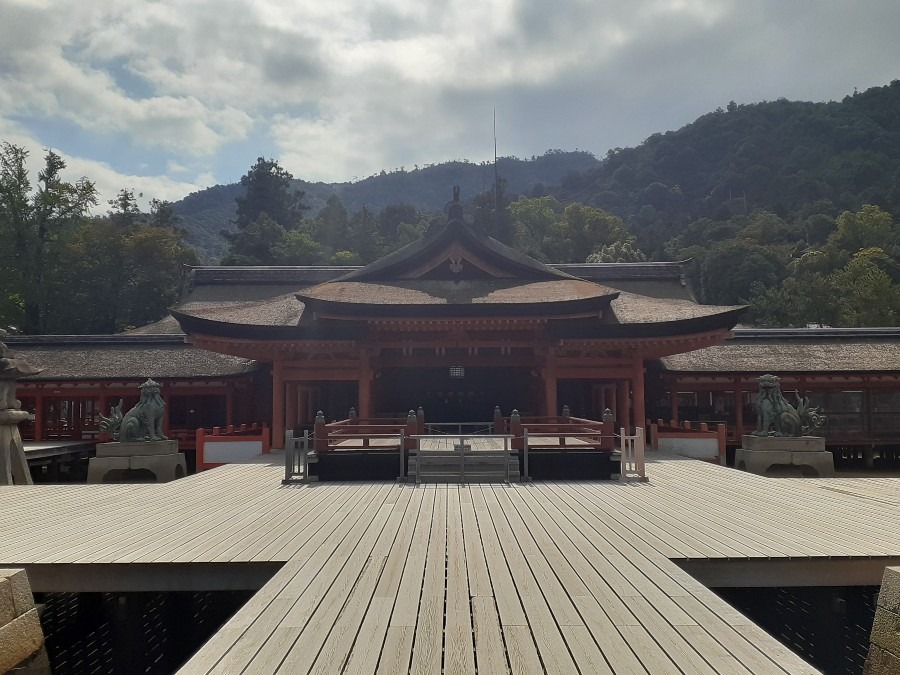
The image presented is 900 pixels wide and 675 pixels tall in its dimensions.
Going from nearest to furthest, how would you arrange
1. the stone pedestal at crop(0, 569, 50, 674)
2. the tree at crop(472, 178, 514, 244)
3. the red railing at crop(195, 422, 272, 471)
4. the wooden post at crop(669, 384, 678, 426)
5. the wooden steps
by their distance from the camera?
1. the stone pedestal at crop(0, 569, 50, 674)
2. the wooden steps
3. the red railing at crop(195, 422, 272, 471)
4. the wooden post at crop(669, 384, 678, 426)
5. the tree at crop(472, 178, 514, 244)

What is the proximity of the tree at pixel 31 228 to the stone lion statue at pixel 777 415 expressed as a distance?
1823 inches

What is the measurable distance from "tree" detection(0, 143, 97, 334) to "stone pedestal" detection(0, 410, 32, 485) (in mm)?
32124

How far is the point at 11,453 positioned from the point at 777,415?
20976mm

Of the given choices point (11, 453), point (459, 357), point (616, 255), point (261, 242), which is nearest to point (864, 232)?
point (616, 255)

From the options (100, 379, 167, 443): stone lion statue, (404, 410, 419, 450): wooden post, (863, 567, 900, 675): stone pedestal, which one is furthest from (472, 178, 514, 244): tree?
(863, 567, 900, 675): stone pedestal

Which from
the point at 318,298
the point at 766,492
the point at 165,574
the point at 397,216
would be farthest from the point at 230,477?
the point at 397,216

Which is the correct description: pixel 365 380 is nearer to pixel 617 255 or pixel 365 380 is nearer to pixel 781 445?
pixel 781 445

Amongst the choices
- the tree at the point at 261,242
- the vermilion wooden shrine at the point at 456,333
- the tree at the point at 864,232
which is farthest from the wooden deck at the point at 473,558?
the tree at the point at 261,242

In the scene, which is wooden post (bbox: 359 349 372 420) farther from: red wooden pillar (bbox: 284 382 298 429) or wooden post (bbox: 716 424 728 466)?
wooden post (bbox: 716 424 728 466)

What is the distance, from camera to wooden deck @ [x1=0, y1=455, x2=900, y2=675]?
5.07 m

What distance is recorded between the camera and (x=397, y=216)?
357ft

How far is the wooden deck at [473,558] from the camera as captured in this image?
5.07m

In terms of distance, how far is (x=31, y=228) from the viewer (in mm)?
45562

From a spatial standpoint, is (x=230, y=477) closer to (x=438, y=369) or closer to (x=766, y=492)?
(x=438, y=369)
